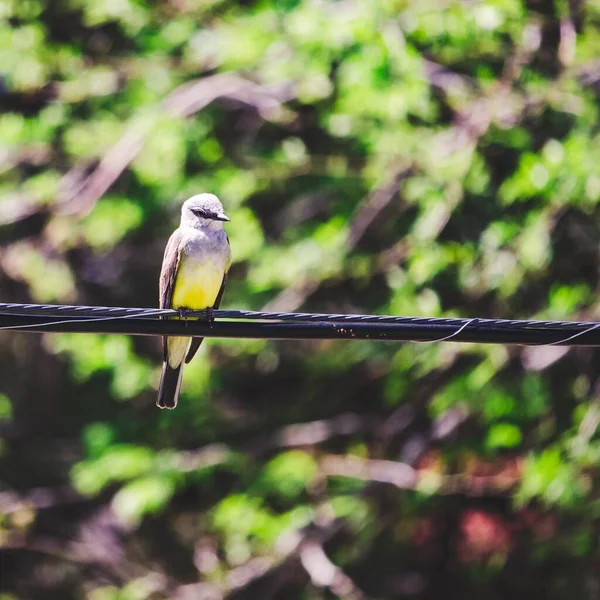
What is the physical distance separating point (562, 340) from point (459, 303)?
3747 mm

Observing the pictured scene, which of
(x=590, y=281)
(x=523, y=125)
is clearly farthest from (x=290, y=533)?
(x=523, y=125)

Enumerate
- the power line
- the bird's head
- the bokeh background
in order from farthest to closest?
1. the bokeh background
2. the bird's head
3. the power line

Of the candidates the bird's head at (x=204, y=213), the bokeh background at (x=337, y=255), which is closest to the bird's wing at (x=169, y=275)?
the bird's head at (x=204, y=213)

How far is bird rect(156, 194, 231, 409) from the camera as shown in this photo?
20.1ft

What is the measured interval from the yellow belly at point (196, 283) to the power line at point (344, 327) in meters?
1.75

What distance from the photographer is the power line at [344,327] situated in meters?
4.20

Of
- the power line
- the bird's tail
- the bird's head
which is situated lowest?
the power line

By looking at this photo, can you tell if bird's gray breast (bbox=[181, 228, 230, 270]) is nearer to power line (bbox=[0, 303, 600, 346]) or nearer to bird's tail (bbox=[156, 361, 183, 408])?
bird's tail (bbox=[156, 361, 183, 408])

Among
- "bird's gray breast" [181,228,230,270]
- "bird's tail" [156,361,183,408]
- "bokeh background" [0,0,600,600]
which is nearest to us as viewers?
"bird's tail" [156,361,183,408]

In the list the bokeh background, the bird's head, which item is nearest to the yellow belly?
the bird's head

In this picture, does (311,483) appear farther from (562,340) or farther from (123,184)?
(562,340)

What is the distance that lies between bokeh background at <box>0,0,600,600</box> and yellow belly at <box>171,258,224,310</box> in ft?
5.51

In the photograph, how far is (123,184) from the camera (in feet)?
29.5

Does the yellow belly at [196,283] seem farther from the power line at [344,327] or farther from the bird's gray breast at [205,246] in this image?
the power line at [344,327]
